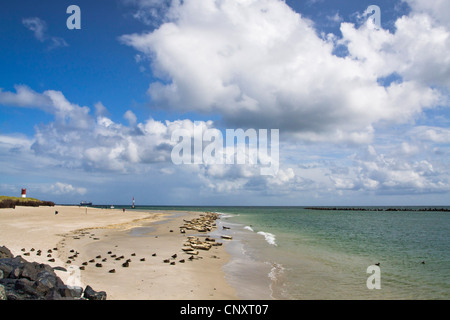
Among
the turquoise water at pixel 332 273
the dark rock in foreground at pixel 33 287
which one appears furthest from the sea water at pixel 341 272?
the dark rock in foreground at pixel 33 287

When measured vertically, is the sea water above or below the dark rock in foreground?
below

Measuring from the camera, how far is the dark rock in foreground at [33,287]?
9523 mm

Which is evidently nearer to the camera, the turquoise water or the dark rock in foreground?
the dark rock in foreground

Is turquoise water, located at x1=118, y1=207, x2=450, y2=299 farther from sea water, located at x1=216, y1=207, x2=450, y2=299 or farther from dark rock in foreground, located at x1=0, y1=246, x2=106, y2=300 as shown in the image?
dark rock in foreground, located at x1=0, y1=246, x2=106, y2=300

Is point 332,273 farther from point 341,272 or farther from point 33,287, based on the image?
point 33,287

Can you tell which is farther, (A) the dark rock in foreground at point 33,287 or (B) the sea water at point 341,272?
(B) the sea water at point 341,272

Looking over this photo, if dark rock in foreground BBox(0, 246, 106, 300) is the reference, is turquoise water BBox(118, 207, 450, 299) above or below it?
below

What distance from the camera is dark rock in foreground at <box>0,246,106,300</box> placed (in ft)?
31.2

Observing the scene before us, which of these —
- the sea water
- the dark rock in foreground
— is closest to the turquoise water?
the sea water

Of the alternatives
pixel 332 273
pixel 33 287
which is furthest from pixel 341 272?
pixel 33 287

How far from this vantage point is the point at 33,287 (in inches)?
392

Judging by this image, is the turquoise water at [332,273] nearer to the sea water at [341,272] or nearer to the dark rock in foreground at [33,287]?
the sea water at [341,272]
